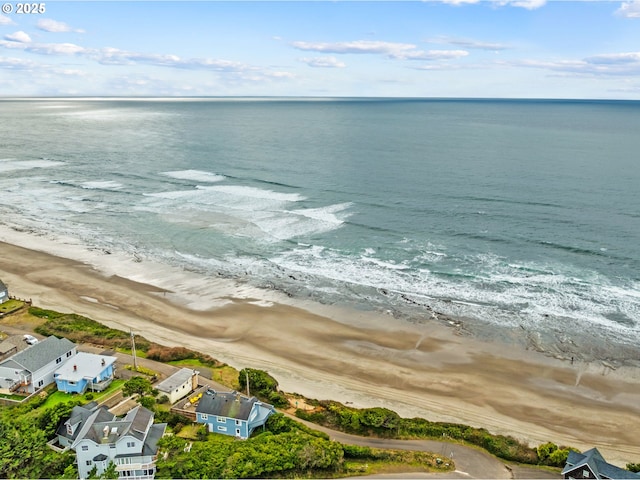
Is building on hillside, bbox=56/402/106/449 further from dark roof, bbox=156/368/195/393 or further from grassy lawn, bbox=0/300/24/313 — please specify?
grassy lawn, bbox=0/300/24/313

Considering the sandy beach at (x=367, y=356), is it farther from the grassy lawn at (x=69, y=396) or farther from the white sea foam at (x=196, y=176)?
the white sea foam at (x=196, y=176)

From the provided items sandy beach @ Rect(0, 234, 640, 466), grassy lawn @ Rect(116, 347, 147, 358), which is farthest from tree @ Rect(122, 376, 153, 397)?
sandy beach @ Rect(0, 234, 640, 466)

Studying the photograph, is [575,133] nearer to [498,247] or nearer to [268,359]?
[498,247]

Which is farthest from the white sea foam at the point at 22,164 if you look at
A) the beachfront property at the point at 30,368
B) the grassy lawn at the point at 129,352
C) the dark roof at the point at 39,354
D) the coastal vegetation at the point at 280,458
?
the coastal vegetation at the point at 280,458

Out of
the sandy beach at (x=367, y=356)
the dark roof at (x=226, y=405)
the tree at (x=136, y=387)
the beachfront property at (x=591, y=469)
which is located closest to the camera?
the beachfront property at (x=591, y=469)

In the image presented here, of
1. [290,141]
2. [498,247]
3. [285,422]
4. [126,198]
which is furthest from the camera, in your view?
[290,141]

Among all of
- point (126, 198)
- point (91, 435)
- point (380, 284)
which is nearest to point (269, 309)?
point (380, 284)
